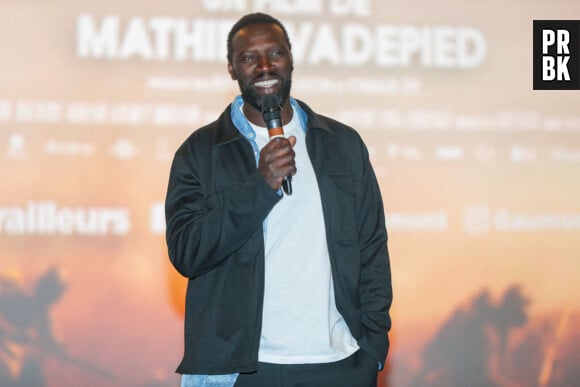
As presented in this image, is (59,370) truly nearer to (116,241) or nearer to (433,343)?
(116,241)

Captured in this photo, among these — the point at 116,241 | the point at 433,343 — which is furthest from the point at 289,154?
the point at 433,343

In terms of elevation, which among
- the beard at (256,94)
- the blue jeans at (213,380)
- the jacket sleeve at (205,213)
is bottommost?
the blue jeans at (213,380)

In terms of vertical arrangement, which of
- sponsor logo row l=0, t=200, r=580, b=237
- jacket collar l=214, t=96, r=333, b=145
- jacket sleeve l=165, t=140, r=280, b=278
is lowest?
sponsor logo row l=0, t=200, r=580, b=237

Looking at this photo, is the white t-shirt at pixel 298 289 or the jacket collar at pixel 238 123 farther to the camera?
the jacket collar at pixel 238 123

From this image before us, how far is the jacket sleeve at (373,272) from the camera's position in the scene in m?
2.20

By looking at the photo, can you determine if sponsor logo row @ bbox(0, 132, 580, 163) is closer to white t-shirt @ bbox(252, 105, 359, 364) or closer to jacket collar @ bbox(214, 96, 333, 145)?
jacket collar @ bbox(214, 96, 333, 145)

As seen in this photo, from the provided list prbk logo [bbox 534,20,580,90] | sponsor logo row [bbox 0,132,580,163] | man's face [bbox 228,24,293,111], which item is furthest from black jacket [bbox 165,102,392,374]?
prbk logo [bbox 534,20,580,90]

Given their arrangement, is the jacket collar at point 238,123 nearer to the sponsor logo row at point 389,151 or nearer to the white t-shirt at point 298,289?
the white t-shirt at point 298,289

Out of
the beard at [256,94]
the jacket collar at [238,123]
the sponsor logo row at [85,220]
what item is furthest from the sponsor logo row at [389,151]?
the beard at [256,94]

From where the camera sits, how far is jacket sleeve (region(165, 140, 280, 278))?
6.25 ft

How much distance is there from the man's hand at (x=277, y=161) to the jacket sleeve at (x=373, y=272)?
410 millimetres

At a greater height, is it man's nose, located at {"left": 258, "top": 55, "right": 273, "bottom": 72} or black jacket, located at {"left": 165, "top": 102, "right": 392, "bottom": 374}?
man's nose, located at {"left": 258, "top": 55, "right": 273, "bottom": 72}

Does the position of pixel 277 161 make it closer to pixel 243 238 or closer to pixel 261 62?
pixel 243 238

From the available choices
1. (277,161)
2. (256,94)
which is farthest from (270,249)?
(256,94)
